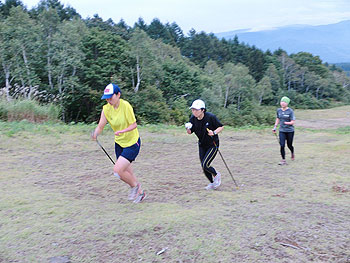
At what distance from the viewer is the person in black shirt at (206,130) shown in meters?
6.42

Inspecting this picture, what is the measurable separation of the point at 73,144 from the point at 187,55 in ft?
266

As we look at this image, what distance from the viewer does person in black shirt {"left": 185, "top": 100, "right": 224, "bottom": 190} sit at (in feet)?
21.1

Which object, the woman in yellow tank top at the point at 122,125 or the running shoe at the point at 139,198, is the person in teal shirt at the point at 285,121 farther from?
the woman in yellow tank top at the point at 122,125

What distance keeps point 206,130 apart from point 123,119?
1692 millimetres

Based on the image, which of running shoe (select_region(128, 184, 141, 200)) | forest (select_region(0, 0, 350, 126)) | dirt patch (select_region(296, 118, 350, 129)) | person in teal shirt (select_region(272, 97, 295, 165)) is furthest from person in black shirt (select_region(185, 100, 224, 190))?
dirt patch (select_region(296, 118, 350, 129))

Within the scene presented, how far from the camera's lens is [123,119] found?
563 cm

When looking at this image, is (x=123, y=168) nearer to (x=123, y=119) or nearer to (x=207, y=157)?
(x=123, y=119)

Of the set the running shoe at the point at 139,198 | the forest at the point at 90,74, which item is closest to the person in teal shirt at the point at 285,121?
the running shoe at the point at 139,198

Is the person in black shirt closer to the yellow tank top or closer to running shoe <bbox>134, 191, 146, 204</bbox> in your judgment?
the yellow tank top

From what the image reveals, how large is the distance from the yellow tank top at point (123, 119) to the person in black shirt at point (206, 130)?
43.8 inches

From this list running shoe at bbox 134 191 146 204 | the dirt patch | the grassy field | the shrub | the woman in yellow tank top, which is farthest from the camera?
the dirt patch

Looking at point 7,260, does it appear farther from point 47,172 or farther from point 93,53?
point 93,53

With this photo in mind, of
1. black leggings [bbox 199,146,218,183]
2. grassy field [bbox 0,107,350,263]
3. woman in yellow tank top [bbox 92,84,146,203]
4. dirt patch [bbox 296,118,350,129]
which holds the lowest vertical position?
dirt patch [bbox 296,118,350,129]

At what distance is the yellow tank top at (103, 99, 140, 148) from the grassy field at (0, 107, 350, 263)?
1.05 meters
